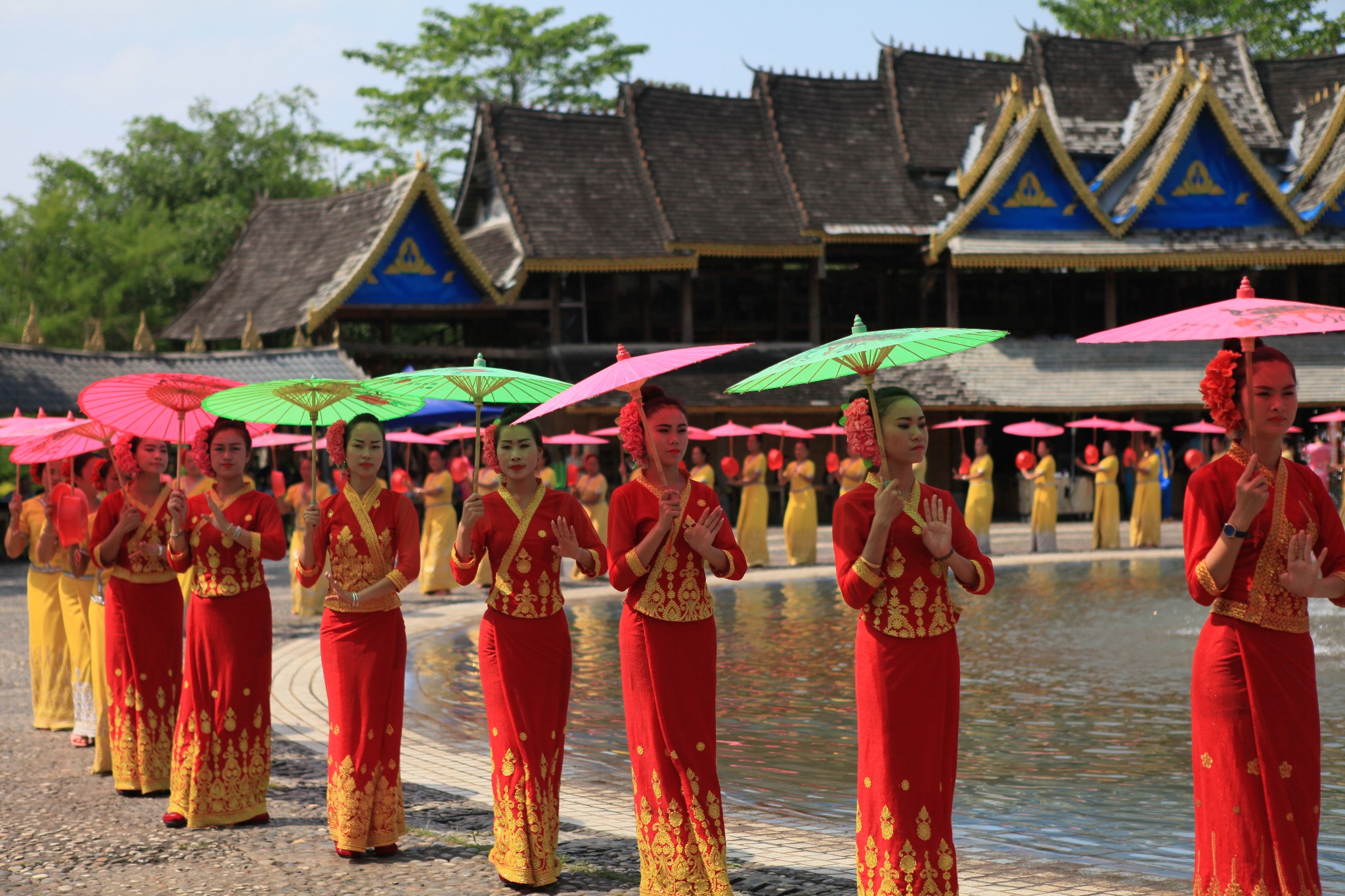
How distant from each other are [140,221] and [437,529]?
25019mm

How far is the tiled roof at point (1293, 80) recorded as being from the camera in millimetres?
30844

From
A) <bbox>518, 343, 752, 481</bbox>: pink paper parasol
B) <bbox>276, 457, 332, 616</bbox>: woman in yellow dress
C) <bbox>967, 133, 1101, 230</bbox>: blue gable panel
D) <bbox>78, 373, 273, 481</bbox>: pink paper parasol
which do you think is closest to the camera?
<bbox>518, 343, 752, 481</bbox>: pink paper parasol

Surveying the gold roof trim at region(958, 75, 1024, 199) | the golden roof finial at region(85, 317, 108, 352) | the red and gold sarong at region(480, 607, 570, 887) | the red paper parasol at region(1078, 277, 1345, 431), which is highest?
the gold roof trim at region(958, 75, 1024, 199)

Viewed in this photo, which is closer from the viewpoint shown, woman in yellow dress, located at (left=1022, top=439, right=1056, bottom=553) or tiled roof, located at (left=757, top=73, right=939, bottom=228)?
woman in yellow dress, located at (left=1022, top=439, right=1056, bottom=553)

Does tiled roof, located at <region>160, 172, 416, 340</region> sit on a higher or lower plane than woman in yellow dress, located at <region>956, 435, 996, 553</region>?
higher

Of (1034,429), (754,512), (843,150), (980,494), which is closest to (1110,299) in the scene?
(843,150)

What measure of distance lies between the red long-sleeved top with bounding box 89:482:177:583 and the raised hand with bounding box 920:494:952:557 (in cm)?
423

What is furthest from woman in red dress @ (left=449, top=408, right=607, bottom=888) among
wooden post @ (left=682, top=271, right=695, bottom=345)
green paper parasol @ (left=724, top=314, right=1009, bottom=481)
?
wooden post @ (left=682, top=271, right=695, bottom=345)

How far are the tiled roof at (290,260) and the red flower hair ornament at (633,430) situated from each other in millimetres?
19571

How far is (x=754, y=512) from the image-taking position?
1969cm

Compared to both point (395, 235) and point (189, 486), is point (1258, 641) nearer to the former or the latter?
point (189, 486)

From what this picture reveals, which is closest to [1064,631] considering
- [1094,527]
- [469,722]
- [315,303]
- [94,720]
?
[469,722]

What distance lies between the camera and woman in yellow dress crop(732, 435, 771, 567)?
63.8ft

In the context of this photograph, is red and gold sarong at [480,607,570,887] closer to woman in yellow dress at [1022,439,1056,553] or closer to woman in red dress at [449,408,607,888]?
woman in red dress at [449,408,607,888]
